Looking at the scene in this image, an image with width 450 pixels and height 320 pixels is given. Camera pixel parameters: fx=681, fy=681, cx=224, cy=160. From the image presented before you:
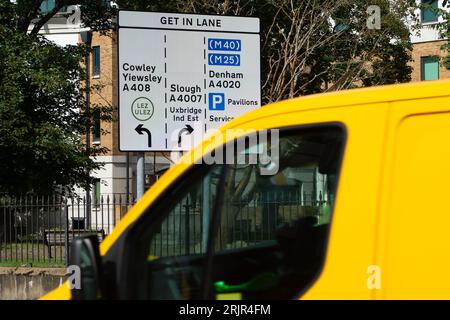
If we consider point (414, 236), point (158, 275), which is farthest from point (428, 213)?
point (158, 275)

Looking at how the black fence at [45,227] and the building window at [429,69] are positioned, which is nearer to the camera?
the black fence at [45,227]

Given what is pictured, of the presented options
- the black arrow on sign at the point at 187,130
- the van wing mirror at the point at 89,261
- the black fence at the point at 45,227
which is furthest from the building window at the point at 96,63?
the van wing mirror at the point at 89,261

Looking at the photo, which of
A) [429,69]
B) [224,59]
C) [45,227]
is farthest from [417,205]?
[429,69]

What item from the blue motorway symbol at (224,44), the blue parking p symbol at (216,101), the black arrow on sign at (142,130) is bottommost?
the black arrow on sign at (142,130)

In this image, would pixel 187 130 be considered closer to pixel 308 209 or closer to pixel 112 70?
pixel 308 209

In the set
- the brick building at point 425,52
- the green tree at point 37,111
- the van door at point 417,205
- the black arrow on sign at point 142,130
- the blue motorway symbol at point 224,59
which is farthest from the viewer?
the brick building at point 425,52

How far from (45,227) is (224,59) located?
6093mm

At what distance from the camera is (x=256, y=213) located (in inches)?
115

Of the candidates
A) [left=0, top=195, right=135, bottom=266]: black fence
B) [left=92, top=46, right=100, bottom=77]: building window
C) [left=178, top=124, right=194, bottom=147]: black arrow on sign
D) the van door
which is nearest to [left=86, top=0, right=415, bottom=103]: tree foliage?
[left=0, top=195, right=135, bottom=266]: black fence

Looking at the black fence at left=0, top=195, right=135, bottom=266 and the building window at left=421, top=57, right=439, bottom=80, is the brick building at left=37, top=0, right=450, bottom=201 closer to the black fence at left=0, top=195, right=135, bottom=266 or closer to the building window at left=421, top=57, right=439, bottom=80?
the building window at left=421, top=57, right=439, bottom=80

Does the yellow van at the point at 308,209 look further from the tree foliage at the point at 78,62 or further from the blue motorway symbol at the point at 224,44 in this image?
the tree foliage at the point at 78,62

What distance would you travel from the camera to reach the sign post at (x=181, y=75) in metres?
7.06

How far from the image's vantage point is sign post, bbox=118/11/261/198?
23.2ft

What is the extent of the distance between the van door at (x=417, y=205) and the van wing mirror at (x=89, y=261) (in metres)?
1.03
